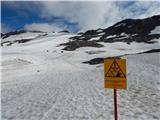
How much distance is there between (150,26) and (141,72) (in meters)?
90.4

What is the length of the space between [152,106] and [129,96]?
2.37m

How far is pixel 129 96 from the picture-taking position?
15016 millimetres

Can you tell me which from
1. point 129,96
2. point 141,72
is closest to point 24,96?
point 129,96

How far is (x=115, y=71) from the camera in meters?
8.83

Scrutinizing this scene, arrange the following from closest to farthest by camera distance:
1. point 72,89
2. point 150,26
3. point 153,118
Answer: point 153,118 → point 72,89 → point 150,26

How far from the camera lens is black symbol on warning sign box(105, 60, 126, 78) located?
874cm

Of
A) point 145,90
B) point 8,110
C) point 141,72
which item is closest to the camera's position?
point 8,110

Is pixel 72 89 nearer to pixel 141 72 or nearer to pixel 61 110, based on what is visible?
pixel 61 110

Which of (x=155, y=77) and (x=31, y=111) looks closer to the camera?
(x=31, y=111)

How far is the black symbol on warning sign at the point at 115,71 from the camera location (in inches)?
344

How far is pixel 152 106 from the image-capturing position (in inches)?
→ 502

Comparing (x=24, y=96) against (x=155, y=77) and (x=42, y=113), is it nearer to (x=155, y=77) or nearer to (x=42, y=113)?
(x=42, y=113)

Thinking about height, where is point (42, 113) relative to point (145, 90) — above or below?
below

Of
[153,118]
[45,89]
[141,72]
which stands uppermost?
[141,72]
